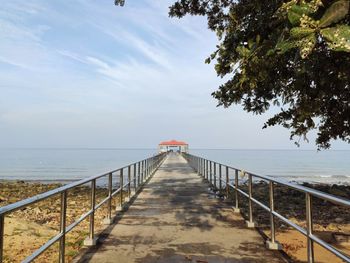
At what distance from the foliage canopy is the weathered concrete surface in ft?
7.76

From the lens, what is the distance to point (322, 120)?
10.5m

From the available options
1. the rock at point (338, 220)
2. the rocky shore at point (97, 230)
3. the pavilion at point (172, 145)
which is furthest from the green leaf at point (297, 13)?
the pavilion at point (172, 145)

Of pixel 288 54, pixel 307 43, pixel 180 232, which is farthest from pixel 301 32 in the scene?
pixel 180 232

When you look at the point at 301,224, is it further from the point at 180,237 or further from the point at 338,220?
the point at 180,237

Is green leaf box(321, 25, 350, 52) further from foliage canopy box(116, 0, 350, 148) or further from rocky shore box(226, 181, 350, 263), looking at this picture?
rocky shore box(226, 181, 350, 263)

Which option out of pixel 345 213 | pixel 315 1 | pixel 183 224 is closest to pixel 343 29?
pixel 315 1

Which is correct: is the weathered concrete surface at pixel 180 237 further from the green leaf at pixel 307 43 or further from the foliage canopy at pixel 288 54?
the green leaf at pixel 307 43

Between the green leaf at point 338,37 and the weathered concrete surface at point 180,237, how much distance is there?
393 cm

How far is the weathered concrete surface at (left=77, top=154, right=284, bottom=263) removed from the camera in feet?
17.0

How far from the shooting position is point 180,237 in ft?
20.5

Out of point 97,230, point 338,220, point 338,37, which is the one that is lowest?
point 338,220

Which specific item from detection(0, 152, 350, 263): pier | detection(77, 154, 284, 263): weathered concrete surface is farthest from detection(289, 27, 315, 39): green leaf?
detection(77, 154, 284, 263): weathered concrete surface

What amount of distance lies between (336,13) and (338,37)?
0.12 metres

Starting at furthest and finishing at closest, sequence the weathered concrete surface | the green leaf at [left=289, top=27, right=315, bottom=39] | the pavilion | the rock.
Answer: the pavilion < the rock < the weathered concrete surface < the green leaf at [left=289, top=27, right=315, bottom=39]
